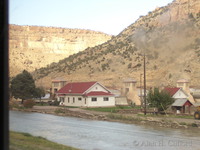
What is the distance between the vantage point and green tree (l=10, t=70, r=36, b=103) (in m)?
57.5

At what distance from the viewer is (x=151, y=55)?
79.9 m

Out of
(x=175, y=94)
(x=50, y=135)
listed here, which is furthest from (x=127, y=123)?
(x=175, y=94)

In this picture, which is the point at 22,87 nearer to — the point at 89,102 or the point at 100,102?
the point at 89,102

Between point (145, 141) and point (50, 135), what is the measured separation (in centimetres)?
724

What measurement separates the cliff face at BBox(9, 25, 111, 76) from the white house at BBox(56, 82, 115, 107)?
79655 millimetres

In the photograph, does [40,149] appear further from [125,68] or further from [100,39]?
[100,39]

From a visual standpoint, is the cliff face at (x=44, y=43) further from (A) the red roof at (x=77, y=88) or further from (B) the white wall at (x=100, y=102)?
(B) the white wall at (x=100, y=102)

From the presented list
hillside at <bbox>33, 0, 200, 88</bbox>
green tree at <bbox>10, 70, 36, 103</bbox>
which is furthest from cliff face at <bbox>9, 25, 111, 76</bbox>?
green tree at <bbox>10, 70, 36, 103</bbox>

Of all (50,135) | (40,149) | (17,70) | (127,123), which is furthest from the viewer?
(17,70)

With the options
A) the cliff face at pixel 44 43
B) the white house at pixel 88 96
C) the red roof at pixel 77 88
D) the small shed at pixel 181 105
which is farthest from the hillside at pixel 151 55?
the cliff face at pixel 44 43

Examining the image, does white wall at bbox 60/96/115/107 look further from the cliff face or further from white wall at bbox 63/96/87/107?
the cliff face

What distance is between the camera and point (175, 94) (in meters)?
50.0

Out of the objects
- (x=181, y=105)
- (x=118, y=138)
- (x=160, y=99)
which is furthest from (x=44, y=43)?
(x=118, y=138)

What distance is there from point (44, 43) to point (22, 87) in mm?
113952
